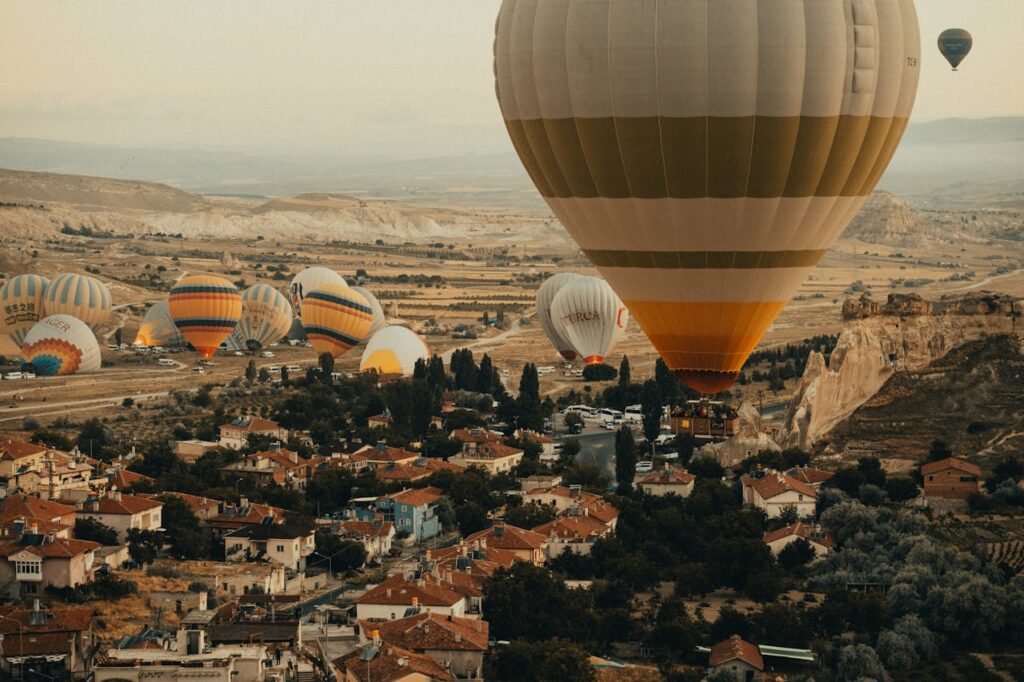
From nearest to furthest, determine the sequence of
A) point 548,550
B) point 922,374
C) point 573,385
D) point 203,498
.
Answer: point 548,550 < point 203,498 < point 922,374 < point 573,385

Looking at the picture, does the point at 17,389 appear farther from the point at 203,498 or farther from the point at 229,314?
the point at 203,498

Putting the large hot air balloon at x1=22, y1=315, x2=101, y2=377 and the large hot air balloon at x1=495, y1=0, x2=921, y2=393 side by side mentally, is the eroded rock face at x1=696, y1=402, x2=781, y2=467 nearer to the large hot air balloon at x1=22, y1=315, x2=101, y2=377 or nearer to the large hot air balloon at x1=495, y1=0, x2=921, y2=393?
the large hot air balloon at x1=495, y1=0, x2=921, y2=393

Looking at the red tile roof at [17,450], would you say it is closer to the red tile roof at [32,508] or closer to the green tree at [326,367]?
the red tile roof at [32,508]

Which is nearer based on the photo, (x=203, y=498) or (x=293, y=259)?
(x=203, y=498)

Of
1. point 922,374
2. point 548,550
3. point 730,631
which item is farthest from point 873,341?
point 730,631

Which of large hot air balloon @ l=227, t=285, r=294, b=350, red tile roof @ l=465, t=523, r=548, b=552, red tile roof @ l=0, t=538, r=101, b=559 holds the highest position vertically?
large hot air balloon @ l=227, t=285, r=294, b=350

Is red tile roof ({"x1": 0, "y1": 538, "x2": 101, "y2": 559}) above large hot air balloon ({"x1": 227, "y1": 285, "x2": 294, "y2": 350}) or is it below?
below

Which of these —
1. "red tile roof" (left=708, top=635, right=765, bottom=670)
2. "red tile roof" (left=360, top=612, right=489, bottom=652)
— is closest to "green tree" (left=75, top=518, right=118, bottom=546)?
"red tile roof" (left=360, top=612, right=489, bottom=652)
